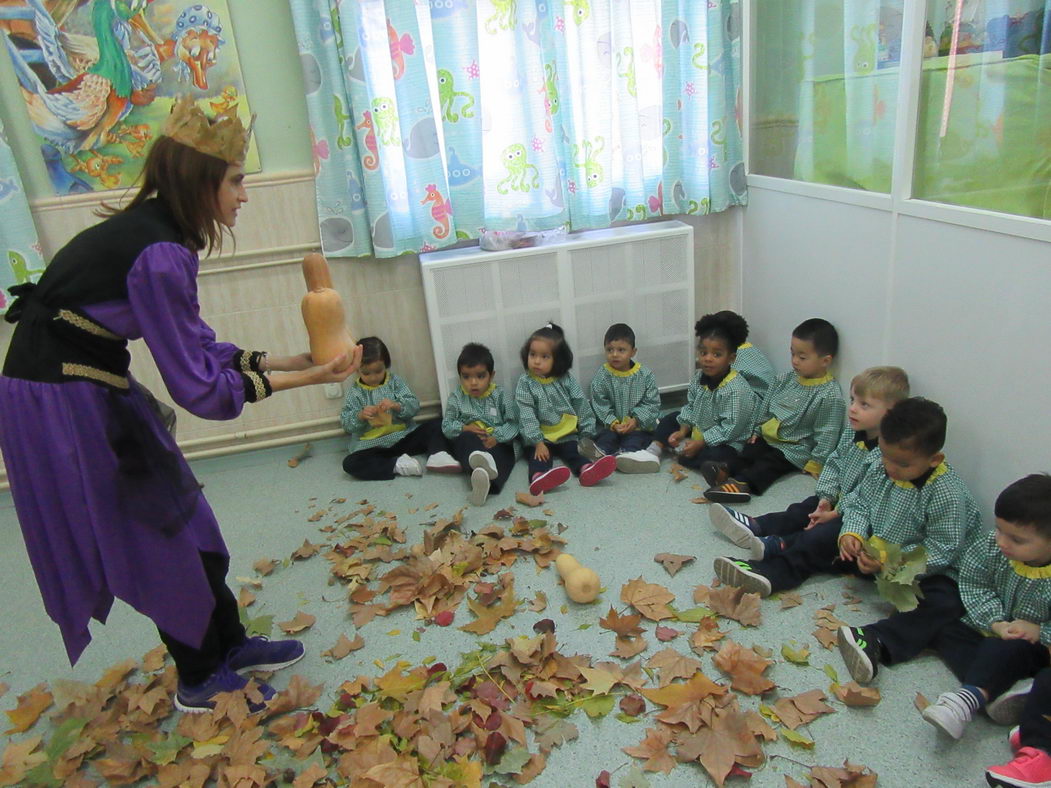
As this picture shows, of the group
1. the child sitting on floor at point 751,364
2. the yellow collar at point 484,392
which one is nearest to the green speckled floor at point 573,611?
the yellow collar at point 484,392

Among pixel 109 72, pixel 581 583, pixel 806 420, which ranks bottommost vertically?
pixel 581 583

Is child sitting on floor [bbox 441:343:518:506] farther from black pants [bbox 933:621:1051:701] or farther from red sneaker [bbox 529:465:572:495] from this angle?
black pants [bbox 933:621:1051:701]

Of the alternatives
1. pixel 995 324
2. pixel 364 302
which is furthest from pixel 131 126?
pixel 995 324

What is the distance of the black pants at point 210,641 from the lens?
6.03 ft

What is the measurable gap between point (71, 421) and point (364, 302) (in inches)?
74.0

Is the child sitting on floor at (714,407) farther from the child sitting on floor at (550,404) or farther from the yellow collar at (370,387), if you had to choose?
the yellow collar at (370,387)

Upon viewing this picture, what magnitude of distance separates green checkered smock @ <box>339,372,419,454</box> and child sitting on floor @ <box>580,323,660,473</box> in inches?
31.9

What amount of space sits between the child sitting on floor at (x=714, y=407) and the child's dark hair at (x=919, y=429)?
0.92 metres

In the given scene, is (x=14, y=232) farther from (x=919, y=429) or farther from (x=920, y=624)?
(x=920, y=624)

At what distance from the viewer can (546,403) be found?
126 inches

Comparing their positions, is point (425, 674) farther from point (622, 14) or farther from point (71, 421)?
point (622, 14)

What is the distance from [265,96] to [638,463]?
216 cm

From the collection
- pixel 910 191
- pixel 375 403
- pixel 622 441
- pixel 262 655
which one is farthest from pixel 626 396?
pixel 262 655

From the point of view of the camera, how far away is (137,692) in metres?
2.00
